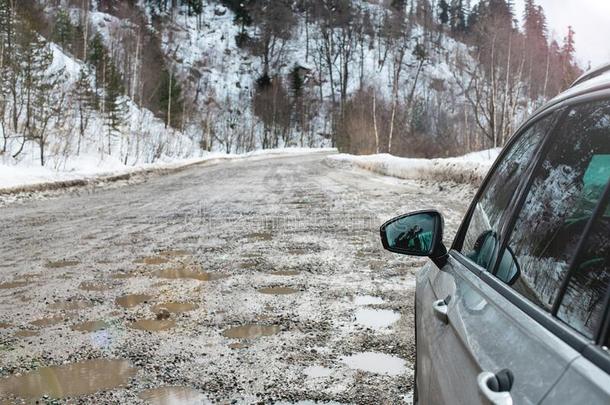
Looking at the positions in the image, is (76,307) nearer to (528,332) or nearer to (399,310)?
(399,310)

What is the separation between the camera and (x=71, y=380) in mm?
3281

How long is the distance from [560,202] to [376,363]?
2.28 metres

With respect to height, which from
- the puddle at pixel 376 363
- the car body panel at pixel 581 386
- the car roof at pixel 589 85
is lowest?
the puddle at pixel 376 363

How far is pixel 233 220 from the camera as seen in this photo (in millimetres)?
9656

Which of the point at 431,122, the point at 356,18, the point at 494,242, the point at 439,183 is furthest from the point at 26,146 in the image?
the point at 356,18

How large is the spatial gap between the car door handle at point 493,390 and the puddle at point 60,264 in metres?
5.84

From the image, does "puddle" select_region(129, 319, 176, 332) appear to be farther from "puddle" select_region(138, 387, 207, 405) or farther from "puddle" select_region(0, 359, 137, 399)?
"puddle" select_region(138, 387, 207, 405)

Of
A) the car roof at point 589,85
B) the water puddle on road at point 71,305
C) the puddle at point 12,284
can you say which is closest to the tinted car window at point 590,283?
the car roof at point 589,85

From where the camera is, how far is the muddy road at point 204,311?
10.6 feet

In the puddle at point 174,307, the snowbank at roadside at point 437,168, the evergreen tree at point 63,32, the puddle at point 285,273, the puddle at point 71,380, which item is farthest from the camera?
the evergreen tree at point 63,32

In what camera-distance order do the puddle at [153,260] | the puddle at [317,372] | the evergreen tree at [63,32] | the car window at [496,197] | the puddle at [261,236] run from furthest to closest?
1. the evergreen tree at [63,32]
2. the puddle at [261,236]
3. the puddle at [153,260]
4. the puddle at [317,372]
5. the car window at [496,197]

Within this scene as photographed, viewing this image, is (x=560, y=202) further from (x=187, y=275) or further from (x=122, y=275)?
(x=122, y=275)

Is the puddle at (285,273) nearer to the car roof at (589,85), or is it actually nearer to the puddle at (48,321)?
the puddle at (48,321)

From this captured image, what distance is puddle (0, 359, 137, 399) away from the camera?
3111mm
